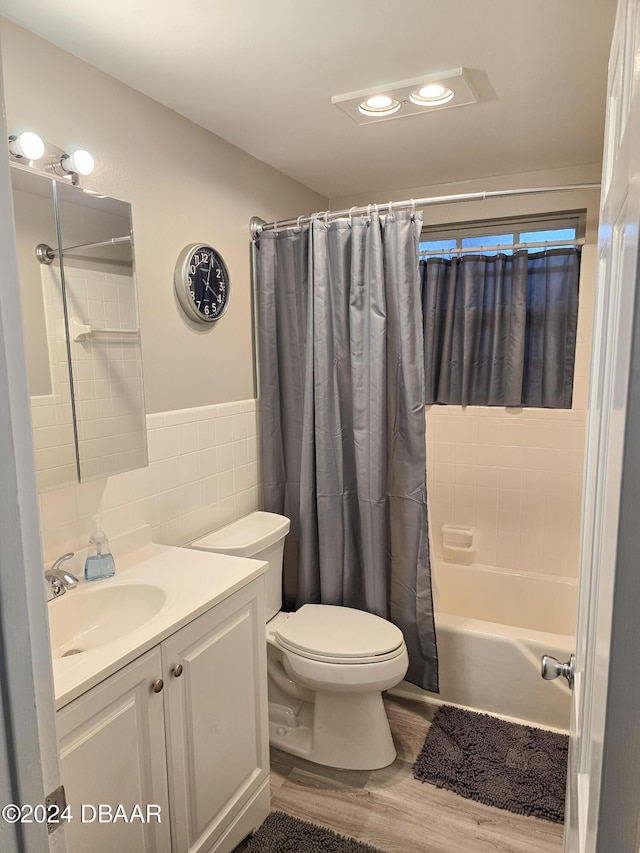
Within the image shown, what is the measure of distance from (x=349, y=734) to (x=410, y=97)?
2.34 meters

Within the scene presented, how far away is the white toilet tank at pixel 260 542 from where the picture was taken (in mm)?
2172

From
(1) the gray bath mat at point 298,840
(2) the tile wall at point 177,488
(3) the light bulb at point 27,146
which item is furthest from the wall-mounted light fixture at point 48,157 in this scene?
(1) the gray bath mat at point 298,840

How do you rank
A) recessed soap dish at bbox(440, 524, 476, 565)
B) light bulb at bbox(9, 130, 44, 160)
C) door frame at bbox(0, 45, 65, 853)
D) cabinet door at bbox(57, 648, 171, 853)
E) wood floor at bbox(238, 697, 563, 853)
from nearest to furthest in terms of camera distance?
door frame at bbox(0, 45, 65, 853) < cabinet door at bbox(57, 648, 171, 853) < light bulb at bbox(9, 130, 44, 160) < wood floor at bbox(238, 697, 563, 853) < recessed soap dish at bbox(440, 524, 476, 565)

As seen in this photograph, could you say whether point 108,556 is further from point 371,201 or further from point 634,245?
point 371,201

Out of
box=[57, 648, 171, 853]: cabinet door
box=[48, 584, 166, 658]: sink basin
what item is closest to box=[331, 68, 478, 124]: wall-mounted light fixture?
box=[48, 584, 166, 658]: sink basin

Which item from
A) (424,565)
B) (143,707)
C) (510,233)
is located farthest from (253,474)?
(510,233)

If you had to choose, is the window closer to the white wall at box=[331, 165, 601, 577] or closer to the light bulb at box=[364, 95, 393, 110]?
the white wall at box=[331, 165, 601, 577]

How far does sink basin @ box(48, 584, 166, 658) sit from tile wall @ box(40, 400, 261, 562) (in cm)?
18

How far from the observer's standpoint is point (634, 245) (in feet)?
1.49

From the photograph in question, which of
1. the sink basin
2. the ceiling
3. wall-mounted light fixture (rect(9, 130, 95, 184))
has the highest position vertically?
the ceiling

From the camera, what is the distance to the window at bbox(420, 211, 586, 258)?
9.54ft

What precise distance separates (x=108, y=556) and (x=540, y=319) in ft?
7.84

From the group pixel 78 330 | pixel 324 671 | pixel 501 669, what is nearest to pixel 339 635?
pixel 324 671

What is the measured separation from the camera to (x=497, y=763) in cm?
215
